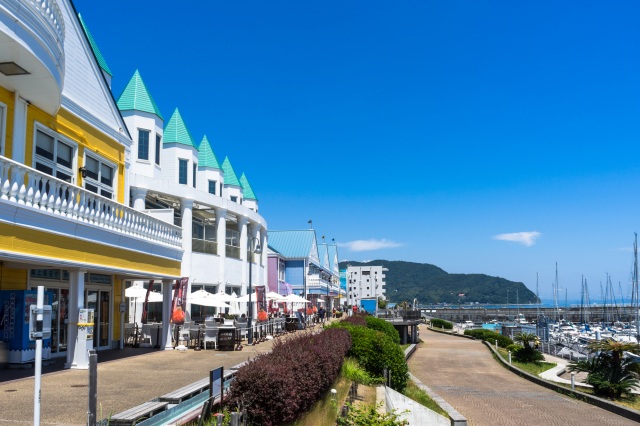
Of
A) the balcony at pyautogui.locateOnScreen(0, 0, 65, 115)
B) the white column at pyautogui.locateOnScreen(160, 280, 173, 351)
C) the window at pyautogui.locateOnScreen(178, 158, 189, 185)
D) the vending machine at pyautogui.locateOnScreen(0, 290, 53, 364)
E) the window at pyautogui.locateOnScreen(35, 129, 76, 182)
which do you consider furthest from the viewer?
the window at pyautogui.locateOnScreen(178, 158, 189, 185)

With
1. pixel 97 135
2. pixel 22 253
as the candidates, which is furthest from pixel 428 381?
pixel 22 253

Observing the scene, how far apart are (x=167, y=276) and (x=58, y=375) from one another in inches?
262

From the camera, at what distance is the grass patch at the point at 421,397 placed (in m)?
16.5

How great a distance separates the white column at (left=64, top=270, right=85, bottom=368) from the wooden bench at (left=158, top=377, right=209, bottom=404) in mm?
6108

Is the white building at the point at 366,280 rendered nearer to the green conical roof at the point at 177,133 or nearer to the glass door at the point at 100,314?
the green conical roof at the point at 177,133

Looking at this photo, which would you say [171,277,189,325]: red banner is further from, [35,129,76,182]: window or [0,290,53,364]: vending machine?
[0,290,53,364]: vending machine

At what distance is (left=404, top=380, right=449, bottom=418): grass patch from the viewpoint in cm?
1648

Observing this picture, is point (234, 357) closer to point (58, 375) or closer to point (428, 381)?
point (58, 375)

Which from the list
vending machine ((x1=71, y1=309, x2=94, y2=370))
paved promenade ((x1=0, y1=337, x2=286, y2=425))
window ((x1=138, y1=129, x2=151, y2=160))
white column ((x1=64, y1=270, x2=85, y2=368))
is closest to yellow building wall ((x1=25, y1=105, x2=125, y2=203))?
white column ((x1=64, y1=270, x2=85, y2=368))

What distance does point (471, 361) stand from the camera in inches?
1467

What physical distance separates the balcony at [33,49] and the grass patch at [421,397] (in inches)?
489

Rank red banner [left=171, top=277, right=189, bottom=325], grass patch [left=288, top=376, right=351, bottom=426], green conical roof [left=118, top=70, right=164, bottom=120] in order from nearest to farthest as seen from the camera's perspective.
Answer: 1. grass patch [left=288, top=376, right=351, bottom=426]
2. red banner [left=171, top=277, right=189, bottom=325]
3. green conical roof [left=118, top=70, right=164, bottom=120]

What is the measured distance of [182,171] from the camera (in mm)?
35406

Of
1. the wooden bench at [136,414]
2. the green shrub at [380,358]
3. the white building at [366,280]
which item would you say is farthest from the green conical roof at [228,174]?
the white building at [366,280]
